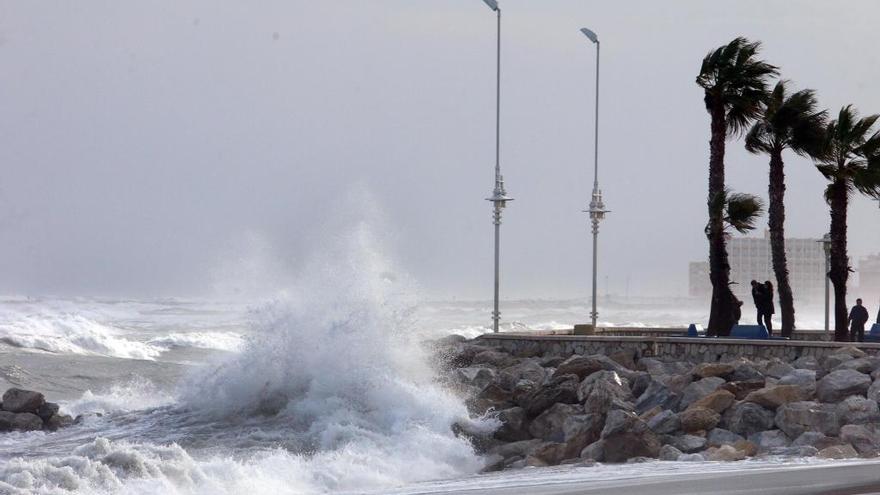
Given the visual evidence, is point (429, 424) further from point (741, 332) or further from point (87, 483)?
point (741, 332)

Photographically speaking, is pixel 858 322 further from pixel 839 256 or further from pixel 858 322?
pixel 839 256

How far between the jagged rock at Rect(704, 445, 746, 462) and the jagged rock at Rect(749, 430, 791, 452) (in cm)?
64

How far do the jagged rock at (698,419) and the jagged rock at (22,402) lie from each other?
9.64 meters

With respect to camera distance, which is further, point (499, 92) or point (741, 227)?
point (499, 92)

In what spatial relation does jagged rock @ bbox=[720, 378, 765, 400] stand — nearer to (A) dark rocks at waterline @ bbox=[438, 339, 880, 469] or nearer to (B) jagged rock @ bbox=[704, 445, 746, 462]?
(A) dark rocks at waterline @ bbox=[438, 339, 880, 469]

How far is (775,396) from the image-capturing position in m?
17.0

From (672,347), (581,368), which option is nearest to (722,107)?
(672,347)

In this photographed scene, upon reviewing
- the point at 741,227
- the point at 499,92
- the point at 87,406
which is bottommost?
the point at 87,406

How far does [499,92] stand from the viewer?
30469 mm

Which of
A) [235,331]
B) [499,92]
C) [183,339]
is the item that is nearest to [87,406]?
[499,92]

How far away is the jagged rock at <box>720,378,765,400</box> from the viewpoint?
18047 millimetres

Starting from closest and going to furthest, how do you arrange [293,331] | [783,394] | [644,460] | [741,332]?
[644,460], [783,394], [293,331], [741,332]

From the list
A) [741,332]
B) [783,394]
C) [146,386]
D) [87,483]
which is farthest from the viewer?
[146,386]

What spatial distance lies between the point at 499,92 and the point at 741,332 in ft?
25.9
